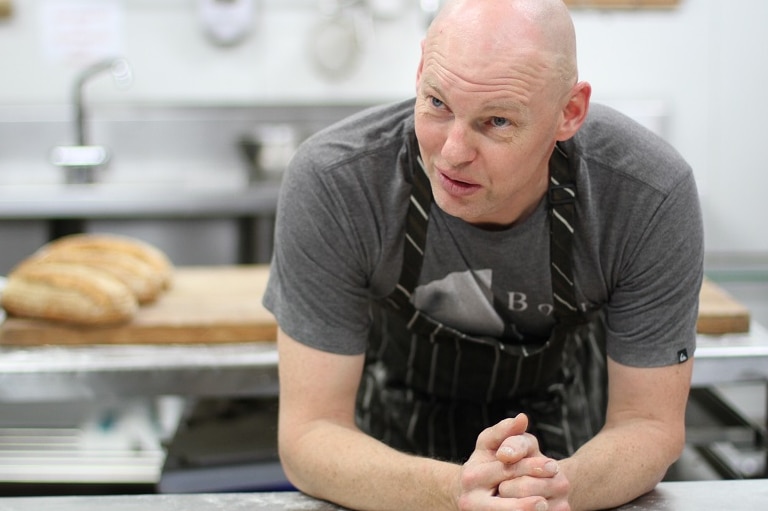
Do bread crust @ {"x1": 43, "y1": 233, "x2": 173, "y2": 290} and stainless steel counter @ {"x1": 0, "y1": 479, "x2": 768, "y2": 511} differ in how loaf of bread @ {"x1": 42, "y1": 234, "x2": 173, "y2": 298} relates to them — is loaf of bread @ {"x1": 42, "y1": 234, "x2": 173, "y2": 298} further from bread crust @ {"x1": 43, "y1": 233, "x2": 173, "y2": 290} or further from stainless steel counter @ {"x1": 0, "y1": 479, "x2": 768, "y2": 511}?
stainless steel counter @ {"x1": 0, "y1": 479, "x2": 768, "y2": 511}

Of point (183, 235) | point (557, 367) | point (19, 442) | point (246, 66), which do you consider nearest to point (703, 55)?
point (246, 66)

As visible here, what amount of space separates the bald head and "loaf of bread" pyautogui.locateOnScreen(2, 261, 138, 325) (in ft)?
3.22

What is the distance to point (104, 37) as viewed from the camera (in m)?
Result: 3.87

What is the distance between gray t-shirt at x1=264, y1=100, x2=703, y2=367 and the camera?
4.67ft

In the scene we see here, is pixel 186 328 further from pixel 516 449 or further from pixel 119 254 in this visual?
pixel 516 449

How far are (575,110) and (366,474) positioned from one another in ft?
1.88

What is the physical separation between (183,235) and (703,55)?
7.16ft

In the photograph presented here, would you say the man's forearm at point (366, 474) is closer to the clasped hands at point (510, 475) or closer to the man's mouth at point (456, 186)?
the clasped hands at point (510, 475)

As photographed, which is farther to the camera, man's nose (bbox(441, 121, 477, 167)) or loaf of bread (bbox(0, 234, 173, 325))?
loaf of bread (bbox(0, 234, 173, 325))

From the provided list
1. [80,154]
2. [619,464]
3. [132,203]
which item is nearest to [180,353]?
[619,464]

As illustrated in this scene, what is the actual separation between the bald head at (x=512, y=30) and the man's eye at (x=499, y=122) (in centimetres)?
8

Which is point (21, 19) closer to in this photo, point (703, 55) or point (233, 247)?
point (233, 247)

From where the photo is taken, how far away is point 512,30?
1.24 m

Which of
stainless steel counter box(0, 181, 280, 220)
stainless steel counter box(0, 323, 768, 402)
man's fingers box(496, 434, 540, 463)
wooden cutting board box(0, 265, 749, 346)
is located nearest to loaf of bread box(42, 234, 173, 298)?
wooden cutting board box(0, 265, 749, 346)
